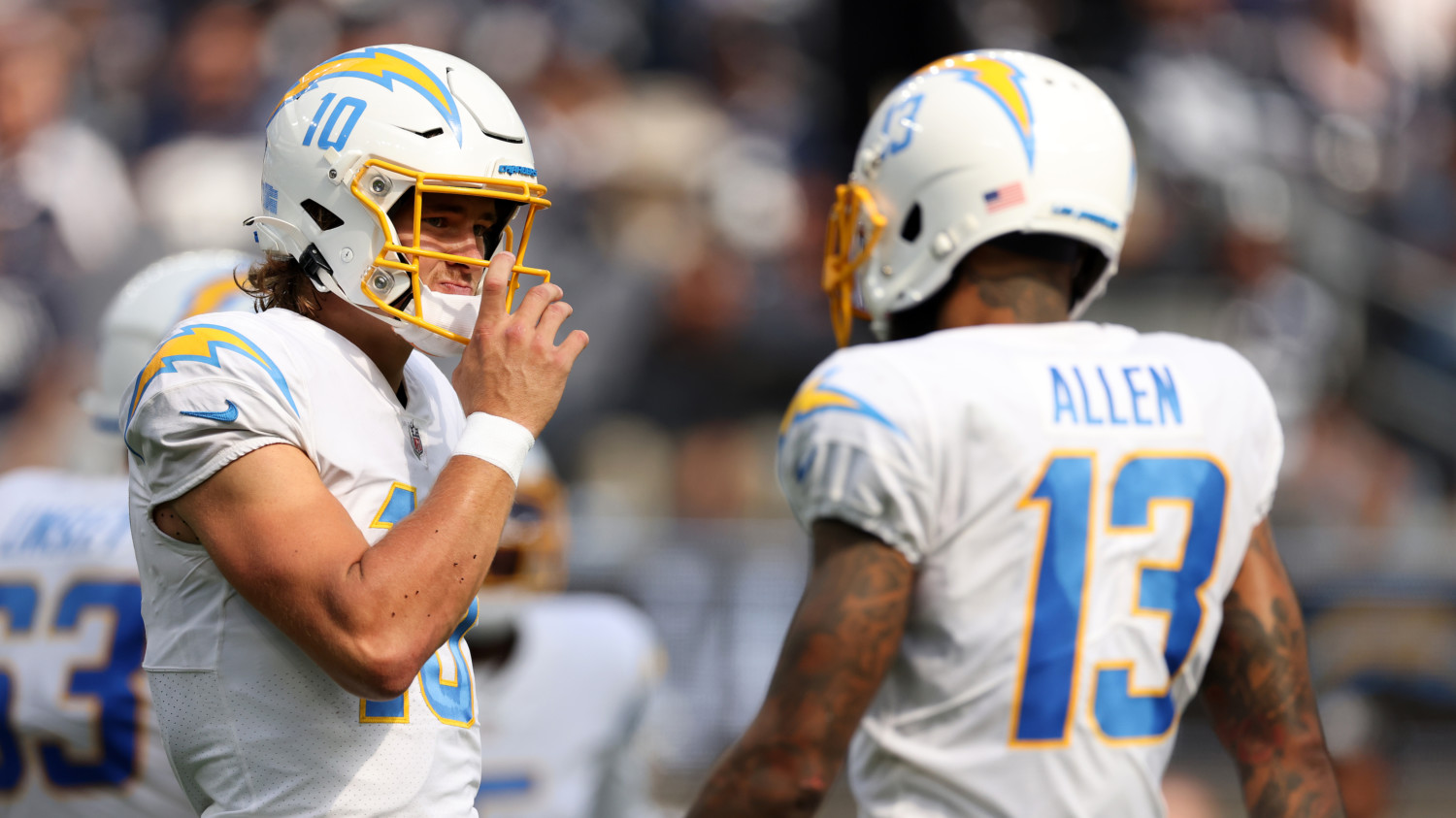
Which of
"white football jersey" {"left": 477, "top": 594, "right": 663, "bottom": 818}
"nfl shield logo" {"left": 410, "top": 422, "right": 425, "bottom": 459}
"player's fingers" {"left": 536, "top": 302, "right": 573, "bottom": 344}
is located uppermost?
"player's fingers" {"left": 536, "top": 302, "right": 573, "bottom": 344}

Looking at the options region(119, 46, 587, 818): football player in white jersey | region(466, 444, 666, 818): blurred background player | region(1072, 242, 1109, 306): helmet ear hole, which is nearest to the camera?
region(119, 46, 587, 818): football player in white jersey

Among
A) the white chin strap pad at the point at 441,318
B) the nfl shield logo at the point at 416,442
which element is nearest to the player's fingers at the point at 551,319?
the white chin strap pad at the point at 441,318

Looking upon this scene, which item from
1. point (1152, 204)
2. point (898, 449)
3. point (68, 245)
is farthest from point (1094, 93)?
point (68, 245)

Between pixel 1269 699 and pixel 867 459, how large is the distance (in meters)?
0.88

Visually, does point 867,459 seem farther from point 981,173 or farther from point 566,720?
point 566,720

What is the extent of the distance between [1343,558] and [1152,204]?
285cm

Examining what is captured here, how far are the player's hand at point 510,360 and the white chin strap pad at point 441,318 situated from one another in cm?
6

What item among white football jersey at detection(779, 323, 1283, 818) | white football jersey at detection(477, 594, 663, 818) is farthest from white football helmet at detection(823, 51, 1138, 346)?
white football jersey at detection(477, 594, 663, 818)

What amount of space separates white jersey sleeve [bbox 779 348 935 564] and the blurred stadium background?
4.21m

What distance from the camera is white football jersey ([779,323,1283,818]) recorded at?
2494mm

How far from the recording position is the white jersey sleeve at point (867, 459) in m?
2.46

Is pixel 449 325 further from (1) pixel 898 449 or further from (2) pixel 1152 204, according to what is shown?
(2) pixel 1152 204

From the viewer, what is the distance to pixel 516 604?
5.02m

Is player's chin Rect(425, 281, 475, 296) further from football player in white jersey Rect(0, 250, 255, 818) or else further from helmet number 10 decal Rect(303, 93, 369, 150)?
football player in white jersey Rect(0, 250, 255, 818)
